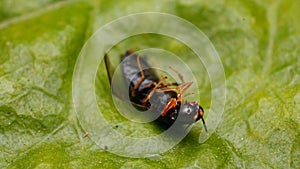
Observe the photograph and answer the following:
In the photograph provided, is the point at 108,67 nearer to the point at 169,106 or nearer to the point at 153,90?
the point at 153,90

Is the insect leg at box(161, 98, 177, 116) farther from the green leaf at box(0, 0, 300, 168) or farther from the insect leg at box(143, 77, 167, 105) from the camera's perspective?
the insect leg at box(143, 77, 167, 105)

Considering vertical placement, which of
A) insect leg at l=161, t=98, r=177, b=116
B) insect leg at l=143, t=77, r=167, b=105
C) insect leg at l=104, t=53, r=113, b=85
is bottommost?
insect leg at l=161, t=98, r=177, b=116

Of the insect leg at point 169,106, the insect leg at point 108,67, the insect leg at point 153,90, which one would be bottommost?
the insect leg at point 169,106

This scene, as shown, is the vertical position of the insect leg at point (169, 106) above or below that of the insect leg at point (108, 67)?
below

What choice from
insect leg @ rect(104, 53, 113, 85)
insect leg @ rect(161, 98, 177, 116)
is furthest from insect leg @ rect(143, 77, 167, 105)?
insect leg @ rect(104, 53, 113, 85)

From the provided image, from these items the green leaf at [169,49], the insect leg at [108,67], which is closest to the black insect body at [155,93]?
the insect leg at [108,67]

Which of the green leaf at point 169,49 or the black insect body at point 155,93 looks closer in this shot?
the green leaf at point 169,49

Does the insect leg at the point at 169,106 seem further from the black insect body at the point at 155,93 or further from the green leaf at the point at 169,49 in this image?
the green leaf at the point at 169,49
